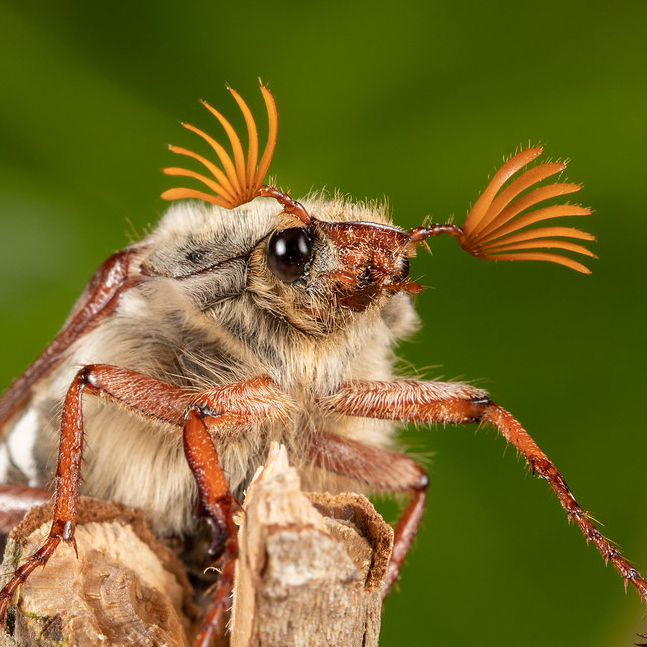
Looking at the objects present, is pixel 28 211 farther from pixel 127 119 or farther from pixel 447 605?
pixel 447 605

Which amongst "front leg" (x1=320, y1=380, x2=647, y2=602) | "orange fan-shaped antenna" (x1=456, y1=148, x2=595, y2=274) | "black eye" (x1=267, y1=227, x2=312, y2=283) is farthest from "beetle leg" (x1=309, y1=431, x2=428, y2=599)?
"orange fan-shaped antenna" (x1=456, y1=148, x2=595, y2=274)

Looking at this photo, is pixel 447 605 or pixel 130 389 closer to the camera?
pixel 130 389

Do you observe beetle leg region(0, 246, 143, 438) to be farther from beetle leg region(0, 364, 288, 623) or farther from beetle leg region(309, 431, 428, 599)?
beetle leg region(309, 431, 428, 599)

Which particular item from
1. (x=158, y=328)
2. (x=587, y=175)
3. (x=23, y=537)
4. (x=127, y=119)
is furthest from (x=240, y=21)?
(x=23, y=537)

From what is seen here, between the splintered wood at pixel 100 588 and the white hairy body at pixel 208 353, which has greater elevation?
the white hairy body at pixel 208 353

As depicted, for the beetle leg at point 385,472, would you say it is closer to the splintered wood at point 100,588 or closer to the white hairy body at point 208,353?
the white hairy body at point 208,353

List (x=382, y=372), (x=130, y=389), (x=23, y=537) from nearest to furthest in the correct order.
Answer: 1. (x=23, y=537)
2. (x=130, y=389)
3. (x=382, y=372)

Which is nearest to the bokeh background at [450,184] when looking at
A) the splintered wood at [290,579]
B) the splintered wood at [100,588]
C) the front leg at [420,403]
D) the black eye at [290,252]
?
the front leg at [420,403]
